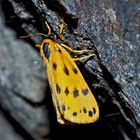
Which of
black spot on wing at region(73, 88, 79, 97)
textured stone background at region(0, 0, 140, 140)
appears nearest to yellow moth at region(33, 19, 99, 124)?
black spot on wing at region(73, 88, 79, 97)

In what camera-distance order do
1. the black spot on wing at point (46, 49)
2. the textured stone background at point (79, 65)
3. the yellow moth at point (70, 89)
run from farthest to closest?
the black spot on wing at point (46, 49)
the yellow moth at point (70, 89)
the textured stone background at point (79, 65)

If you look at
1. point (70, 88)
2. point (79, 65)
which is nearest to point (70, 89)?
point (70, 88)

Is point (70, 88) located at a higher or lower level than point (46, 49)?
lower

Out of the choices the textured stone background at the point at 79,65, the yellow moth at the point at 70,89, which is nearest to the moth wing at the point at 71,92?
Result: the yellow moth at the point at 70,89

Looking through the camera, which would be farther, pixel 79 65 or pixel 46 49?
pixel 79 65

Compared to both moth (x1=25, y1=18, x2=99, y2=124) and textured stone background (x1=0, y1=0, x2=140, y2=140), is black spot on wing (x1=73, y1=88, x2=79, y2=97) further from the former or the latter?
textured stone background (x1=0, y1=0, x2=140, y2=140)

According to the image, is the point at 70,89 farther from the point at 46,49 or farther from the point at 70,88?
the point at 46,49

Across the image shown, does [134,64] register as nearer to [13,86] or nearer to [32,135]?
[13,86]

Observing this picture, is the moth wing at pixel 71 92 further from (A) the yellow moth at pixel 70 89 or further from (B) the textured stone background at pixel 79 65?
(B) the textured stone background at pixel 79 65

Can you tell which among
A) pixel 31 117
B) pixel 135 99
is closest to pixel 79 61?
pixel 135 99
